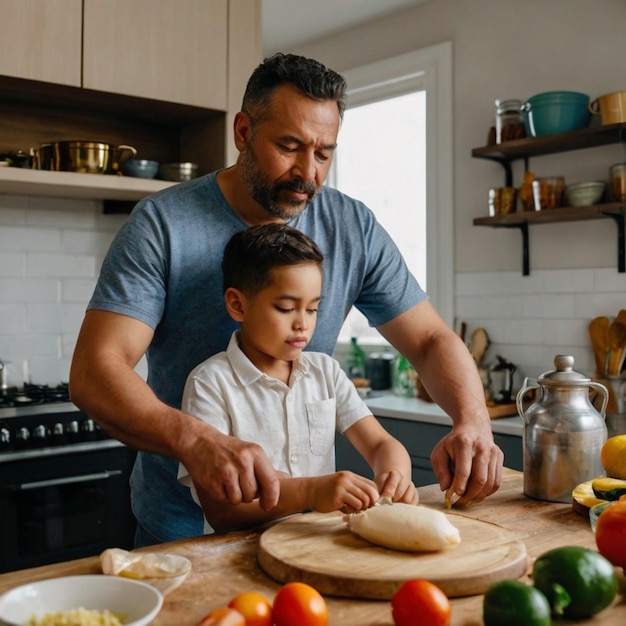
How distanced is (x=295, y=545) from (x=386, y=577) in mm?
178

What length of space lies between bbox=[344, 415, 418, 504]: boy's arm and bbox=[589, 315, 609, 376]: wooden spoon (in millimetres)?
1864

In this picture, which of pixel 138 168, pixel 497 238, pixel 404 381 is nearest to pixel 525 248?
pixel 497 238

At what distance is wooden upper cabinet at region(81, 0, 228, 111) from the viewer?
125 inches

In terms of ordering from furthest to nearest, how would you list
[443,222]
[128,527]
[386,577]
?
[443,222], [128,527], [386,577]

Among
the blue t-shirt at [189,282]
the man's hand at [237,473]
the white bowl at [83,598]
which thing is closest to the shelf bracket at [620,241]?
the blue t-shirt at [189,282]

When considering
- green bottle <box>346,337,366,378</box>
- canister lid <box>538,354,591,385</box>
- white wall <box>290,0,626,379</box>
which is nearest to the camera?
Answer: canister lid <box>538,354,591,385</box>

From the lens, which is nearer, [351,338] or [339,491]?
[339,491]

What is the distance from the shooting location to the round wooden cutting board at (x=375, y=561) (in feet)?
3.51

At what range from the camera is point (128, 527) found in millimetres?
3217

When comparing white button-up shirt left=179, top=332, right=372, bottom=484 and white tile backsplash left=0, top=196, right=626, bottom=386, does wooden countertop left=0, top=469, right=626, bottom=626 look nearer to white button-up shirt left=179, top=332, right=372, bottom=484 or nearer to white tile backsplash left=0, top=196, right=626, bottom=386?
white button-up shirt left=179, top=332, right=372, bottom=484

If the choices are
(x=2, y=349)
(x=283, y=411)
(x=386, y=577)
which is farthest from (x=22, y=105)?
(x=386, y=577)

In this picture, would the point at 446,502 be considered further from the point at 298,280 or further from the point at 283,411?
the point at 298,280

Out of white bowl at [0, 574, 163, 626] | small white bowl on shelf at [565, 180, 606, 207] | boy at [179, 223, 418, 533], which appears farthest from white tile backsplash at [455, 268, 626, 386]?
white bowl at [0, 574, 163, 626]

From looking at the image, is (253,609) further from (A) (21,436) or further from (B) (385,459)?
(A) (21,436)
